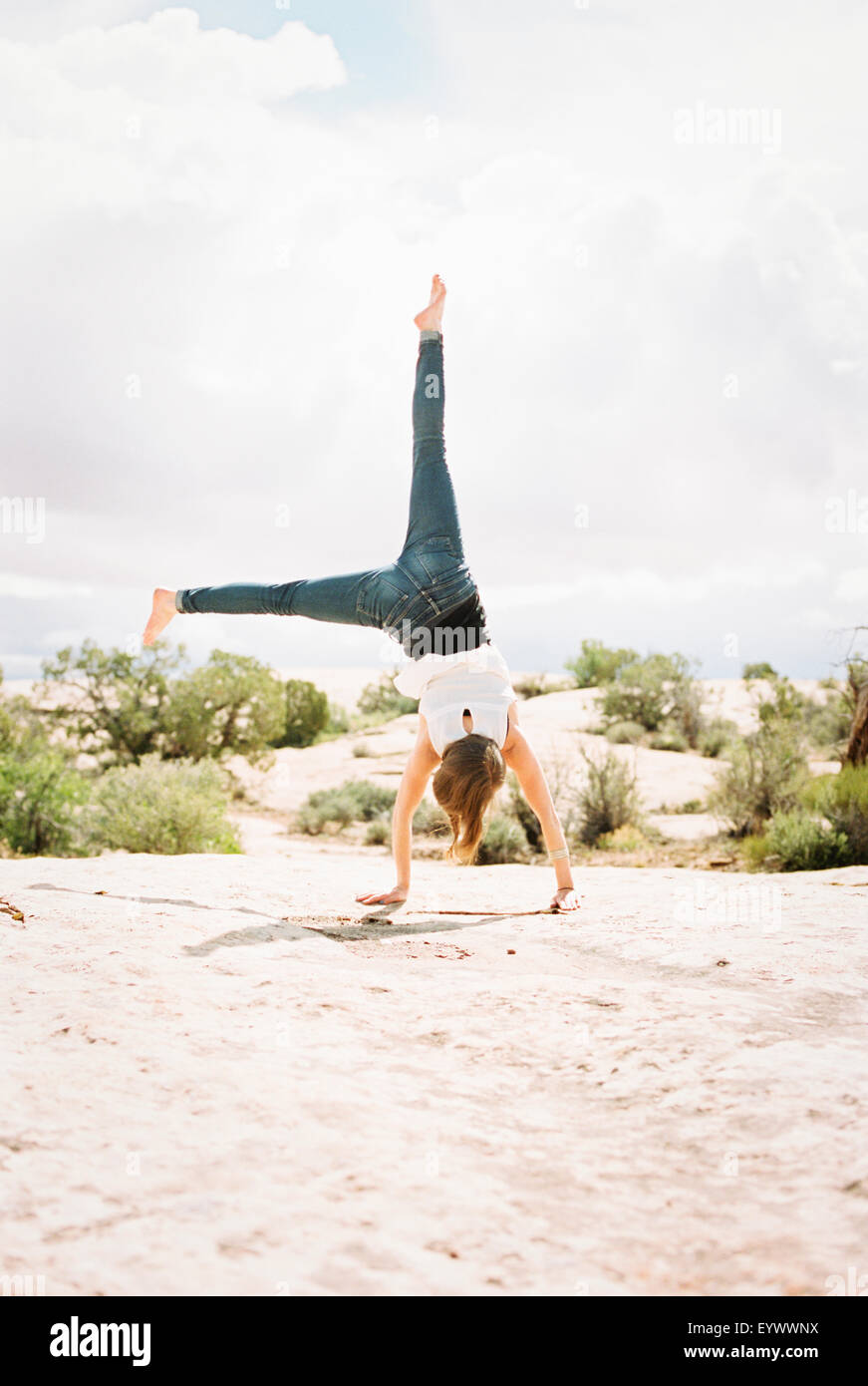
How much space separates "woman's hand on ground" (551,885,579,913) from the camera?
15.5ft

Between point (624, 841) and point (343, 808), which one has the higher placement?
point (343, 808)

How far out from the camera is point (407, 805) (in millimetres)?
4922

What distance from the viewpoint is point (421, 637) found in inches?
189

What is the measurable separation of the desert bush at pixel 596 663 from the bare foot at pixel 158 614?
22.8 metres

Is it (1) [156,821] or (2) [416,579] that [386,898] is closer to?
(2) [416,579]

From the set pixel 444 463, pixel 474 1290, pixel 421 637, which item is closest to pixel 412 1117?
pixel 474 1290

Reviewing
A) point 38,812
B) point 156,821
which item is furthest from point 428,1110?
point 38,812

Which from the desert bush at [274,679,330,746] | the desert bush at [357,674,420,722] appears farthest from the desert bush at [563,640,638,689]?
the desert bush at [274,679,330,746]

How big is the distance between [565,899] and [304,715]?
18.7m

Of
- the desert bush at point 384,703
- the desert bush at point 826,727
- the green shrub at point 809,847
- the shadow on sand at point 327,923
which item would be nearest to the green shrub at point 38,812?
the shadow on sand at point 327,923

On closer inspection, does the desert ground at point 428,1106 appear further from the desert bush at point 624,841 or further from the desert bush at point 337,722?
the desert bush at point 337,722
